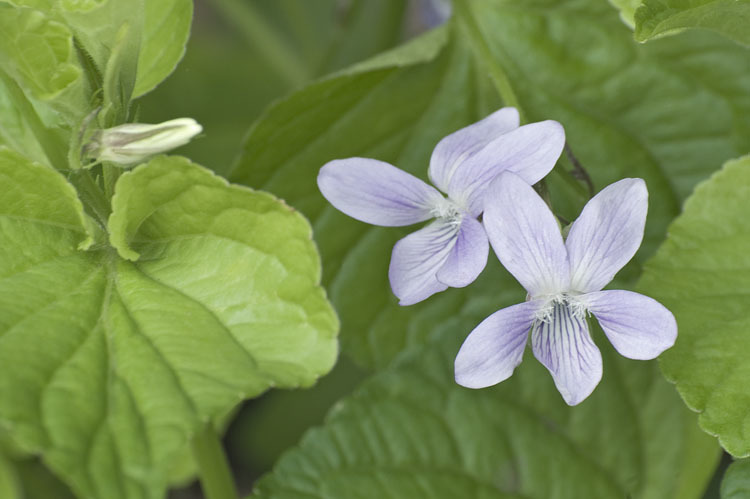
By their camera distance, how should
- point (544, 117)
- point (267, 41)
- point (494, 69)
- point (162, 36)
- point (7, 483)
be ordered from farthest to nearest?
point (267, 41)
point (7, 483)
point (544, 117)
point (494, 69)
point (162, 36)

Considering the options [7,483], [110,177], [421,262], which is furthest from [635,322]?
[7,483]

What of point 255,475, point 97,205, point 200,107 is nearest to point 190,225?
point 97,205

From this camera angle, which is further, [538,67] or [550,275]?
[538,67]

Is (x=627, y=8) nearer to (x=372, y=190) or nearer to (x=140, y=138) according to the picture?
(x=372, y=190)

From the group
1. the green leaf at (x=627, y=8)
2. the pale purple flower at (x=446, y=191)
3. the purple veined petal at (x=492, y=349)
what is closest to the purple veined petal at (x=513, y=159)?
the pale purple flower at (x=446, y=191)

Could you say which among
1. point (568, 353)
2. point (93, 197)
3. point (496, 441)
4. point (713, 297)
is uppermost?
point (93, 197)

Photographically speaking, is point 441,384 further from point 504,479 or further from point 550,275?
point 550,275

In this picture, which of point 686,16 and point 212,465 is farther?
point 212,465
